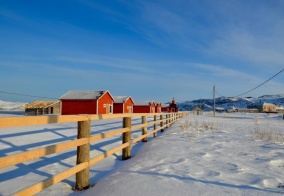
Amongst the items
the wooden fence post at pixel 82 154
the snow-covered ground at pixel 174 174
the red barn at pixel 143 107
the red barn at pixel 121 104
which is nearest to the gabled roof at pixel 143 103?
the red barn at pixel 143 107

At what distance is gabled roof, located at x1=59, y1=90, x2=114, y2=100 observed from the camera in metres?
34.4

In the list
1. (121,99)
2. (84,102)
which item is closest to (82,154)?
(84,102)

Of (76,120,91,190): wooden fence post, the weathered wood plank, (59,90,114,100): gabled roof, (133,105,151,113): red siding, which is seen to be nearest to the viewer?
the weathered wood plank

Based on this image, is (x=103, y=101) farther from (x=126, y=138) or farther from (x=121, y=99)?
(x=126, y=138)

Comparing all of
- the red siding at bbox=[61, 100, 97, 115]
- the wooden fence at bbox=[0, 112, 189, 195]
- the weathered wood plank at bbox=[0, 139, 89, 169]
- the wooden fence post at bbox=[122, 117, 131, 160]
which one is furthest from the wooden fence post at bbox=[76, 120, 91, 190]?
Answer: the red siding at bbox=[61, 100, 97, 115]

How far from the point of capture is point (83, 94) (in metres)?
35.5

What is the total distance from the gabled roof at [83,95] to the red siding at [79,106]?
1.47 ft

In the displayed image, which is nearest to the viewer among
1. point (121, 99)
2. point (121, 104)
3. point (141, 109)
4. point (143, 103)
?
point (121, 104)

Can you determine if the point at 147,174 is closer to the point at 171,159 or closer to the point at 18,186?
the point at 171,159

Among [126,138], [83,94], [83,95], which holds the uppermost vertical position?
[83,94]

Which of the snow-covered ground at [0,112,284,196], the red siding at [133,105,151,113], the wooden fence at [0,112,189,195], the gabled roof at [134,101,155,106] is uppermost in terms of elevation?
the gabled roof at [134,101,155,106]

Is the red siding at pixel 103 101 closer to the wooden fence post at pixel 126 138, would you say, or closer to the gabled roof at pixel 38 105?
the gabled roof at pixel 38 105

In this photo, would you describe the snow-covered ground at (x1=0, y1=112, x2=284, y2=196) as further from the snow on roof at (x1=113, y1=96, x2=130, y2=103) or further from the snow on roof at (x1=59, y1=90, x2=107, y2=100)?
the snow on roof at (x1=113, y1=96, x2=130, y2=103)

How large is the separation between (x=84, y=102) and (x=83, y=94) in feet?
5.28
